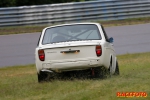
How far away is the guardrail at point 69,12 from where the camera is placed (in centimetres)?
2491

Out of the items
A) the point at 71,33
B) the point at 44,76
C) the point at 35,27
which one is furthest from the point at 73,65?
the point at 35,27

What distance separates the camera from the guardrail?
24.9 meters

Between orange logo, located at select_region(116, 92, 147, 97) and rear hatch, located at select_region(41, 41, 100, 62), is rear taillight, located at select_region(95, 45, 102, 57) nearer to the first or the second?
rear hatch, located at select_region(41, 41, 100, 62)

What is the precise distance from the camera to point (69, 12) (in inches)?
992

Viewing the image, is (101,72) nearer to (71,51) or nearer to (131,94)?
(71,51)

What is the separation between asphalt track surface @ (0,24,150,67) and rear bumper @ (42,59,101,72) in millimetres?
7005

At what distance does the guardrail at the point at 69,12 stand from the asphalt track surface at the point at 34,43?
1464 mm

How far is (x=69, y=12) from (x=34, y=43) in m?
4.47

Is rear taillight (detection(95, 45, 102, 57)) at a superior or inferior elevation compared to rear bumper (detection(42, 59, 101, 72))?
superior

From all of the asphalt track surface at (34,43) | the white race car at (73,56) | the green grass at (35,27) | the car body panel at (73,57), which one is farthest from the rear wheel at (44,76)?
the green grass at (35,27)

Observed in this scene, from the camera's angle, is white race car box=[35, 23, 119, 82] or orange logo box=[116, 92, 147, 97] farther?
white race car box=[35, 23, 119, 82]

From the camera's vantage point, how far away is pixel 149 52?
59.9 feet

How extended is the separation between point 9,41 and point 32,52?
2.91 metres

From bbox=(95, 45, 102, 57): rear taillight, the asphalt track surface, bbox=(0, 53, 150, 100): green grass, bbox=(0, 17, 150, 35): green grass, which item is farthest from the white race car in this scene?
bbox=(0, 17, 150, 35): green grass
